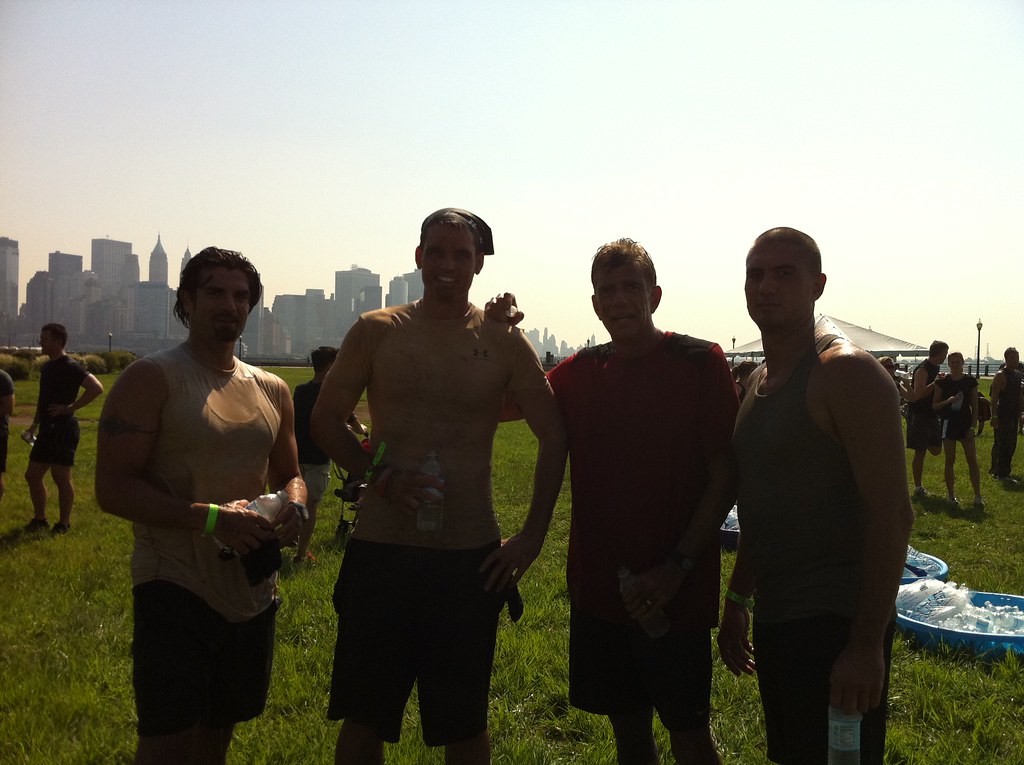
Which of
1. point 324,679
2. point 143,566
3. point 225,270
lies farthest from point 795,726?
point 324,679

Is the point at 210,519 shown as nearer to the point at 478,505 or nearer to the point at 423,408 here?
the point at 423,408

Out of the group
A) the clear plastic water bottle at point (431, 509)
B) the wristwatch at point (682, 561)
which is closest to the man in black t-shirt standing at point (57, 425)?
the clear plastic water bottle at point (431, 509)

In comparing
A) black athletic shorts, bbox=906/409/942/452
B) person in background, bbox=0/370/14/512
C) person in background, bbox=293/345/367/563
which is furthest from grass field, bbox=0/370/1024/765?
black athletic shorts, bbox=906/409/942/452

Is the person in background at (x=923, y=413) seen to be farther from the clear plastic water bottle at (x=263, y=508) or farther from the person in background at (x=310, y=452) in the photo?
the clear plastic water bottle at (x=263, y=508)

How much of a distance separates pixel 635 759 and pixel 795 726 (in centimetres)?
→ 85

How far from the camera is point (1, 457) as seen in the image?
8.94 m

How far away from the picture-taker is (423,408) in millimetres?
3031

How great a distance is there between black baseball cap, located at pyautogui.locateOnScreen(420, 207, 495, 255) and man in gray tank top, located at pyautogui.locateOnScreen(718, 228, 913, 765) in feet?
A: 3.61

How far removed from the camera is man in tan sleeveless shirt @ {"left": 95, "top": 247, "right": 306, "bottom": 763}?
8.73 feet

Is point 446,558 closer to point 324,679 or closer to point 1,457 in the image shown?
point 324,679

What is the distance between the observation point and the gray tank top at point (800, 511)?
2.47 m

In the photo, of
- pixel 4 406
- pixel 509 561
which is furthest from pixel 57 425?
pixel 509 561

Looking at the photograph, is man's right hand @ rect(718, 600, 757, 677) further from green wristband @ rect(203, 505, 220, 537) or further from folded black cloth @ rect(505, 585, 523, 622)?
green wristband @ rect(203, 505, 220, 537)

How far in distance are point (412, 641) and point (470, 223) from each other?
1.74m
